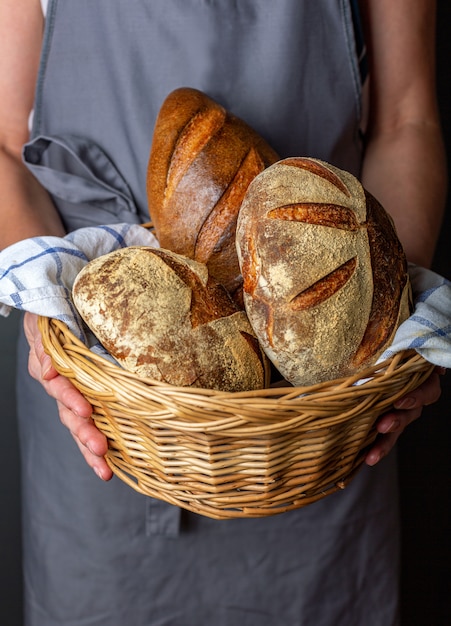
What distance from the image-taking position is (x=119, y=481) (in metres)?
1.08

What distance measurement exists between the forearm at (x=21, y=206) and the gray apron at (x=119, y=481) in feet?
0.11

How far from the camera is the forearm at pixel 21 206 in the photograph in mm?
997

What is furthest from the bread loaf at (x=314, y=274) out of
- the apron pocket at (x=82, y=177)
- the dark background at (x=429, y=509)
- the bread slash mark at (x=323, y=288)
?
the dark background at (x=429, y=509)

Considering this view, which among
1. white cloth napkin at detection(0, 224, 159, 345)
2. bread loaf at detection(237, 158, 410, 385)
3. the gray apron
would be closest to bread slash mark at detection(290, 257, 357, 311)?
bread loaf at detection(237, 158, 410, 385)

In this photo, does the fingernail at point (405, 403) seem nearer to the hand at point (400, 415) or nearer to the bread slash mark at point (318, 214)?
the hand at point (400, 415)

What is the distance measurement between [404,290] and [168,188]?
330mm

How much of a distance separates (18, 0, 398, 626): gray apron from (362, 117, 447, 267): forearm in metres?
0.05

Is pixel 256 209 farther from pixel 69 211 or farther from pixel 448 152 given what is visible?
pixel 448 152

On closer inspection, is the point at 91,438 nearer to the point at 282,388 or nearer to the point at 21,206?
the point at 282,388

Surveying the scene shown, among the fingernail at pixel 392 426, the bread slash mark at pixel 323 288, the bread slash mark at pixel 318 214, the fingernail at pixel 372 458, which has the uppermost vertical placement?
the bread slash mark at pixel 318 214

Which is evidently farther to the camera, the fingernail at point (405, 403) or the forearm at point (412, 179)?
the forearm at point (412, 179)

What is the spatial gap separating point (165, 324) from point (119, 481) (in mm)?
442

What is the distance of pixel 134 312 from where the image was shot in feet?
2.38

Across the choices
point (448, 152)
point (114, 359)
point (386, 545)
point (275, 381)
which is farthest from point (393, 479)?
point (448, 152)
